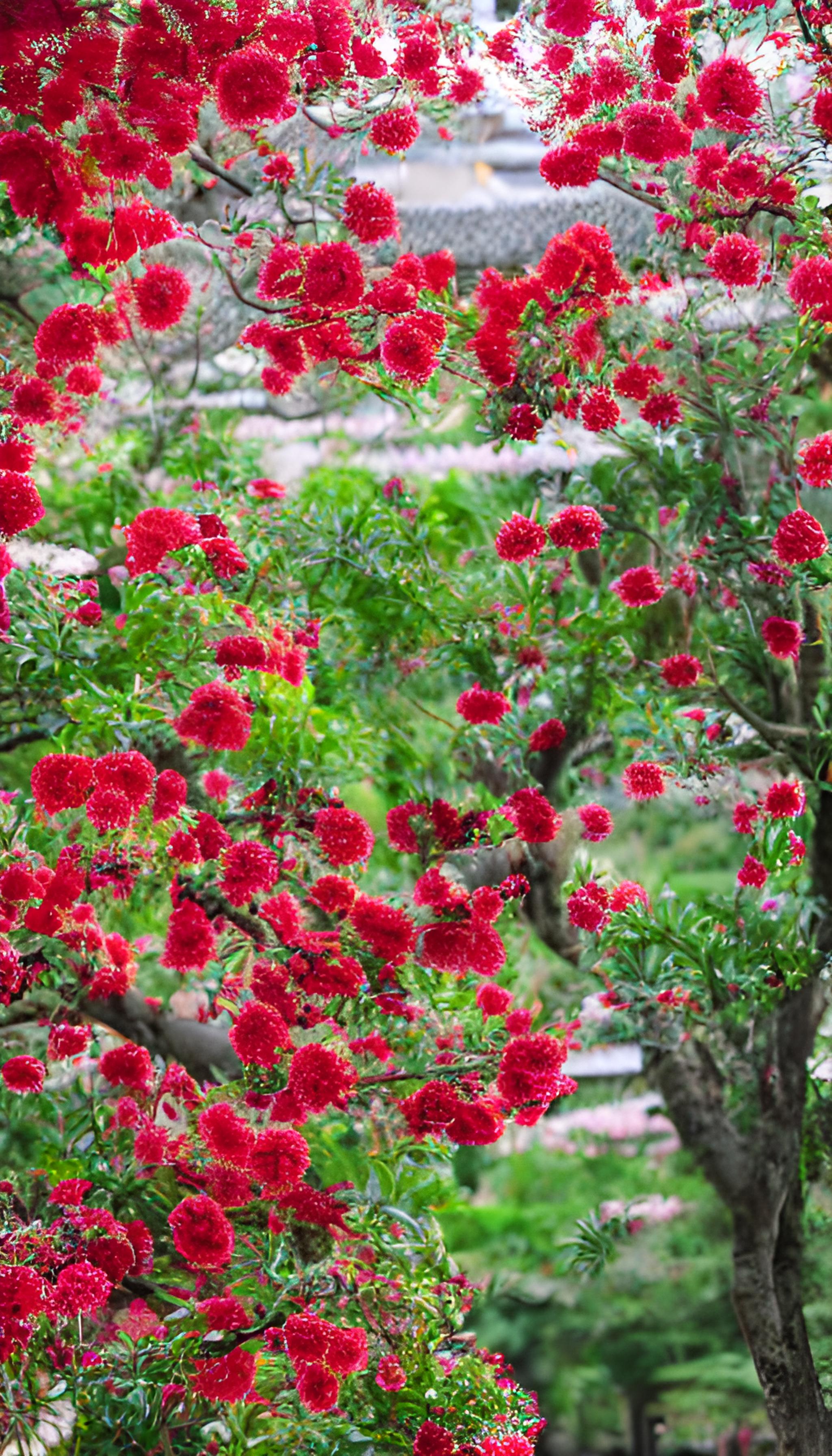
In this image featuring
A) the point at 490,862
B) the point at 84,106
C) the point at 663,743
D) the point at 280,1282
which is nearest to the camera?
the point at 84,106

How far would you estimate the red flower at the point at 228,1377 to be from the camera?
1.77m

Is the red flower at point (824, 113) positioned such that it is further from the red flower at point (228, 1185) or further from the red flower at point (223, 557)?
the red flower at point (228, 1185)

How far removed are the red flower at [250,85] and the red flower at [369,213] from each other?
0.82ft

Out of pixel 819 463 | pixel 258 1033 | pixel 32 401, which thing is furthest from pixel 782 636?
pixel 32 401

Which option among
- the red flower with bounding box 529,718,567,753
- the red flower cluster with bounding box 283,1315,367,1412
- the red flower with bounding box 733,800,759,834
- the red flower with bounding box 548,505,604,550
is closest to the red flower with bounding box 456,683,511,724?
the red flower with bounding box 529,718,567,753

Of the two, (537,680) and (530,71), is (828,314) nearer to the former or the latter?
(530,71)

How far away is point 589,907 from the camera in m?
2.17

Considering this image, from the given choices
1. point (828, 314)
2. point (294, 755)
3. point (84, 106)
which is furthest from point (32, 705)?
point (828, 314)

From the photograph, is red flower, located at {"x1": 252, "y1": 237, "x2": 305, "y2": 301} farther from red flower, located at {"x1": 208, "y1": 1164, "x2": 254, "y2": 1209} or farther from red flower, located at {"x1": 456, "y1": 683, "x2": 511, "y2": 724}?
red flower, located at {"x1": 208, "y1": 1164, "x2": 254, "y2": 1209}

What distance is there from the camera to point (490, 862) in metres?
2.55

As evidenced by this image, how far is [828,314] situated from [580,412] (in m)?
0.44

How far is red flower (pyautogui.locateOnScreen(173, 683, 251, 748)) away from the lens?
70.2 inches

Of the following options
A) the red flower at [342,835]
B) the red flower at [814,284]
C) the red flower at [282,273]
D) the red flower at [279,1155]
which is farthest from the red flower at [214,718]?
the red flower at [814,284]

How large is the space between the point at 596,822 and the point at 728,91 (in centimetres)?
125
